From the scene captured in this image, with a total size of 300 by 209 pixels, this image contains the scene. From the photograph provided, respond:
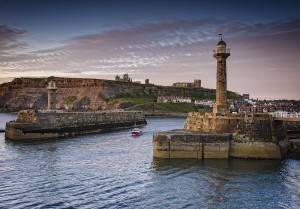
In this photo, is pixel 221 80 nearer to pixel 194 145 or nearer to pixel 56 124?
pixel 194 145

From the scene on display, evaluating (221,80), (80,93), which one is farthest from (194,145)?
(80,93)

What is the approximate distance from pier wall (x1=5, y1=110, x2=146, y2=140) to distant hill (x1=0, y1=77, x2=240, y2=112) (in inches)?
3310

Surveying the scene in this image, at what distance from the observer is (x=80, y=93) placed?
168875 mm

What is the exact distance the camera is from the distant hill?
157875 millimetres

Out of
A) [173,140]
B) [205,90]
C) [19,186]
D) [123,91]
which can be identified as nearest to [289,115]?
[173,140]

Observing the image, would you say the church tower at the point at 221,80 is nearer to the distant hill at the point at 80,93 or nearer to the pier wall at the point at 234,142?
the pier wall at the point at 234,142

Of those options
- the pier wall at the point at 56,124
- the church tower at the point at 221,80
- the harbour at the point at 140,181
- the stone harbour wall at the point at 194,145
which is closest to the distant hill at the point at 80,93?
the pier wall at the point at 56,124

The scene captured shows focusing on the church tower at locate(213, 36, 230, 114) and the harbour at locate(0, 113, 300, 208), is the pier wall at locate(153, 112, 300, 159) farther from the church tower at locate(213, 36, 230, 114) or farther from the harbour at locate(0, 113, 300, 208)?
the church tower at locate(213, 36, 230, 114)

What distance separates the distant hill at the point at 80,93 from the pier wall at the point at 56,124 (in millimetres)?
84076

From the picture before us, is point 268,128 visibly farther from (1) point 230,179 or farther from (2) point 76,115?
(2) point 76,115

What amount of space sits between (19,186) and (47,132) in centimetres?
2783

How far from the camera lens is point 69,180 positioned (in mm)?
21953

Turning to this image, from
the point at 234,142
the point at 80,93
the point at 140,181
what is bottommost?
the point at 140,181

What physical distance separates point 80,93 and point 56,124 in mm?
121069
